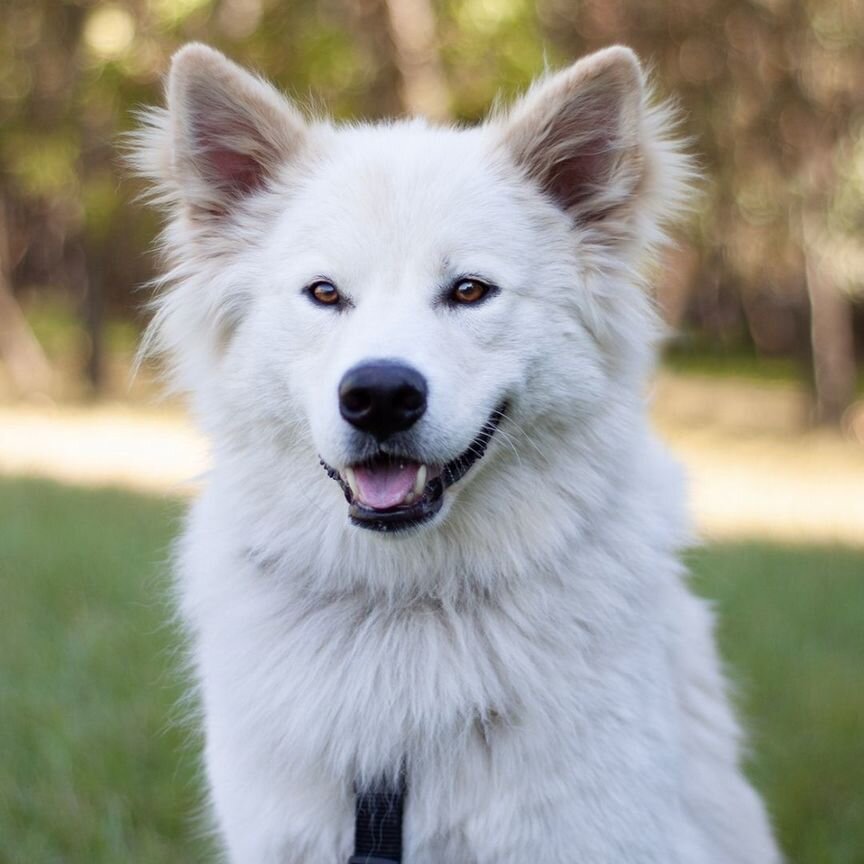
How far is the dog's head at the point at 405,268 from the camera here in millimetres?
2908

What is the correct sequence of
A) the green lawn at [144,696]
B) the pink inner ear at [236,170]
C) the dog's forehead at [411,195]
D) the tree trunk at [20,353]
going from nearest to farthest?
the dog's forehead at [411,195] → the pink inner ear at [236,170] → the green lawn at [144,696] → the tree trunk at [20,353]

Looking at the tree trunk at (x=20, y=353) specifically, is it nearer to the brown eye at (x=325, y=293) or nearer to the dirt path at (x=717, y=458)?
the dirt path at (x=717, y=458)

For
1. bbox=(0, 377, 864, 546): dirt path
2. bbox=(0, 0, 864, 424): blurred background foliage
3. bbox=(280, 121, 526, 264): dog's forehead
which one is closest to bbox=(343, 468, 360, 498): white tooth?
bbox=(280, 121, 526, 264): dog's forehead

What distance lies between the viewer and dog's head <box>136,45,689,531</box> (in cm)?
291

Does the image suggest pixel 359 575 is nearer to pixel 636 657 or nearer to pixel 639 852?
pixel 636 657

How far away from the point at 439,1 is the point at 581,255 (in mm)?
12573

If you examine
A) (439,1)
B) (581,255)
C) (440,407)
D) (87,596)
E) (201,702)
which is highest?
(439,1)

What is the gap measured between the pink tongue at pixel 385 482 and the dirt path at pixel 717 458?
5.68m

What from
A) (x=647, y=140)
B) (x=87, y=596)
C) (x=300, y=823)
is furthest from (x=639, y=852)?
(x=87, y=596)

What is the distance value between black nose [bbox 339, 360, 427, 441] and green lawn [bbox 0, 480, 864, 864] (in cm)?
171

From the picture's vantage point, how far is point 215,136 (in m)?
3.35

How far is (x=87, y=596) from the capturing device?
6641mm

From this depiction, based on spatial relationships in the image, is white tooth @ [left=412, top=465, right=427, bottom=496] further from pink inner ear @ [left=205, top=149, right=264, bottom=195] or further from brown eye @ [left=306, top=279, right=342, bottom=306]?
pink inner ear @ [left=205, top=149, right=264, bottom=195]

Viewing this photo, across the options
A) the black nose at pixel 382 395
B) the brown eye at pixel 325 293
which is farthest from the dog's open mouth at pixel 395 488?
the brown eye at pixel 325 293
